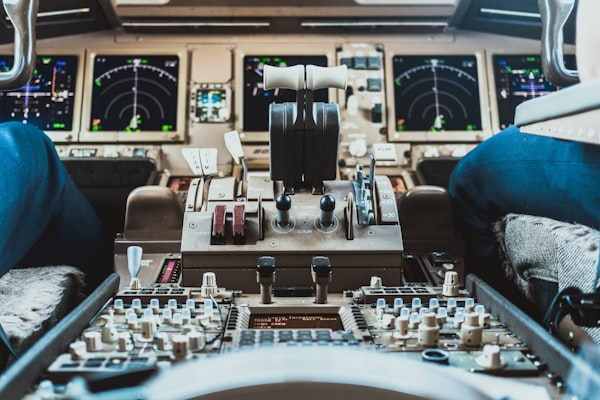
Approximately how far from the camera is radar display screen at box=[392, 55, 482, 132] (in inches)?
136

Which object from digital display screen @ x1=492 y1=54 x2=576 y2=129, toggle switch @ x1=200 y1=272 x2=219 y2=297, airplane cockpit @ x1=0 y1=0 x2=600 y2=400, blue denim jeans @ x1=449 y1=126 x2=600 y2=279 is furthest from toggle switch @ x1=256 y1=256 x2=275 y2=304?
digital display screen @ x1=492 y1=54 x2=576 y2=129

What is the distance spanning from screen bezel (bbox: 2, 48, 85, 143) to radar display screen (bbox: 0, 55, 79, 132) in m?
0.02

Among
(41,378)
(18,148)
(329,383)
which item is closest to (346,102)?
(18,148)

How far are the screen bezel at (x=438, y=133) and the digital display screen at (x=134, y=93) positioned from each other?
1.19 metres

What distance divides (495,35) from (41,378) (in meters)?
3.31

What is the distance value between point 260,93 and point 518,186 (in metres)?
2.01

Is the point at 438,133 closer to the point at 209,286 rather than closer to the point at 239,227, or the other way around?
the point at 239,227

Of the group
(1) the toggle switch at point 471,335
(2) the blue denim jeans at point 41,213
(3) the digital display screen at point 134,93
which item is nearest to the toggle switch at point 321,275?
(1) the toggle switch at point 471,335

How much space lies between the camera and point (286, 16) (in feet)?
11.4

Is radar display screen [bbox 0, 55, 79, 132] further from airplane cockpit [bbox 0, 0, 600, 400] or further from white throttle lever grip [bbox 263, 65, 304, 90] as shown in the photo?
white throttle lever grip [bbox 263, 65, 304, 90]

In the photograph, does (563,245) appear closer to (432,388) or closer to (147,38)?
(432,388)

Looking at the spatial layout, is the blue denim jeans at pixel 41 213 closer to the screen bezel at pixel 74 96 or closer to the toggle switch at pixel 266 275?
the toggle switch at pixel 266 275

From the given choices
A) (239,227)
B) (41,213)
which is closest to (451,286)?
(239,227)

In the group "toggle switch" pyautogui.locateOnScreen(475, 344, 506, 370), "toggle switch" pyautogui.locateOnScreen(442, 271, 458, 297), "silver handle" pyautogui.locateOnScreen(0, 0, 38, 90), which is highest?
"silver handle" pyautogui.locateOnScreen(0, 0, 38, 90)
